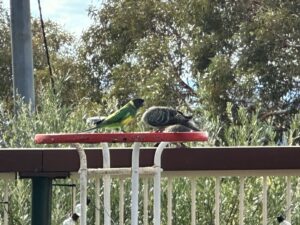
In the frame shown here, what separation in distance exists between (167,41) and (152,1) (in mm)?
996

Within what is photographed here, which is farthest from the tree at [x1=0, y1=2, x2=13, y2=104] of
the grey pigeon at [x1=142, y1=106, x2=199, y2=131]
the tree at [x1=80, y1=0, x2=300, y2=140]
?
the grey pigeon at [x1=142, y1=106, x2=199, y2=131]

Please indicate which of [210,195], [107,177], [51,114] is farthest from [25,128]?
[107,177]

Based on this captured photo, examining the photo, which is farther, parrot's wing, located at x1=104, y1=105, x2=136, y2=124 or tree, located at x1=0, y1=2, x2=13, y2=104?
tree, located at x1=0, y1=2, x2=13, y2=104

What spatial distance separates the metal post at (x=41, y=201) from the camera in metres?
3.66

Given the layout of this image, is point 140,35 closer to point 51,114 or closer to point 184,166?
point 51,114

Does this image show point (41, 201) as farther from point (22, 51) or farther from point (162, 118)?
point (22, 51)

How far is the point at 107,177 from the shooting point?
10.4 feet

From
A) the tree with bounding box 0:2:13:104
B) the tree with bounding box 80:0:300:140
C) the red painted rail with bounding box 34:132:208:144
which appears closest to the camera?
the red painted rail with bounding box 34:132:208:144

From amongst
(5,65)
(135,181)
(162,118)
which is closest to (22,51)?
(162,118)

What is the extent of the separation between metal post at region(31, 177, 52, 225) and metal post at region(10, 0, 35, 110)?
3.10 m

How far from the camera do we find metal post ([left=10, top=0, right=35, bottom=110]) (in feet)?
22.4

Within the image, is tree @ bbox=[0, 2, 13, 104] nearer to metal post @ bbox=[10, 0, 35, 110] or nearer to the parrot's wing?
metal post @ bbox=[10, 0, 35, 110]

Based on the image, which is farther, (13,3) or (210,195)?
(13,3)

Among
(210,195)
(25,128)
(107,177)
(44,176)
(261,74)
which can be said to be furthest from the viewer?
(261,74)
